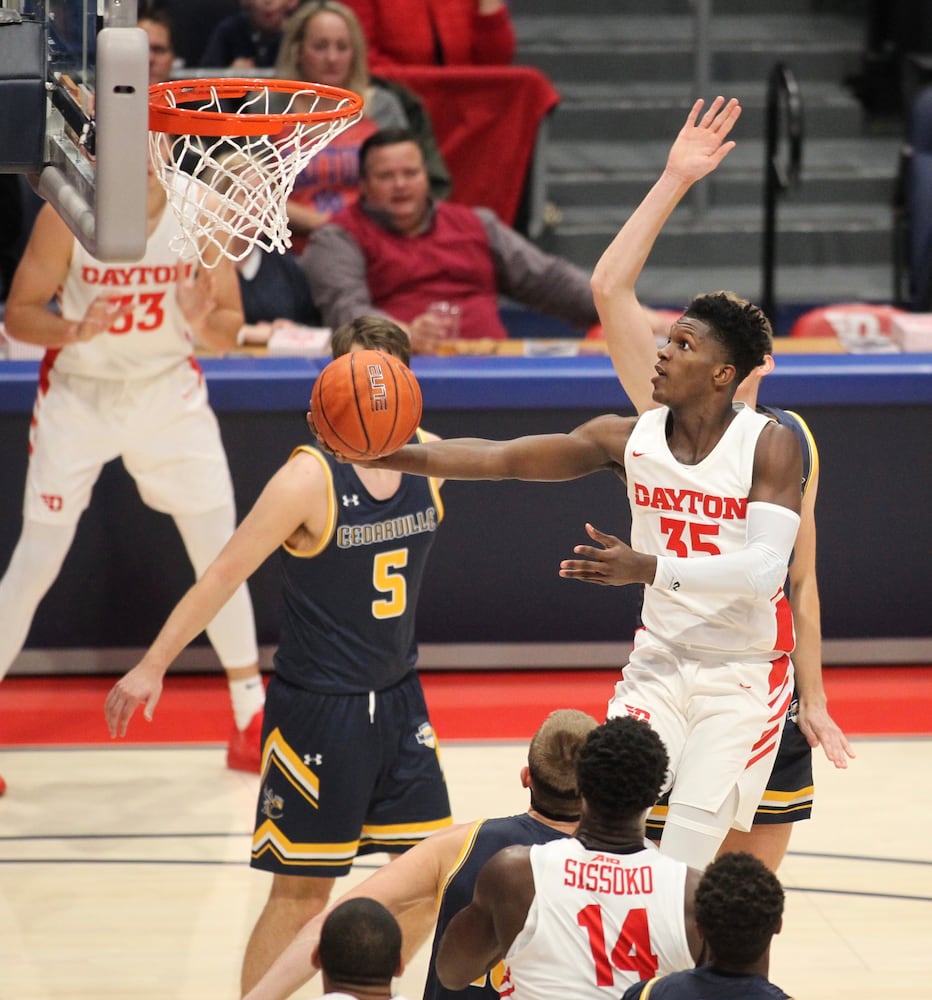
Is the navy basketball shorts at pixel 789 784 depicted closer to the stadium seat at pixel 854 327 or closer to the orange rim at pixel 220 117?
the orange rim at pixel 220 117

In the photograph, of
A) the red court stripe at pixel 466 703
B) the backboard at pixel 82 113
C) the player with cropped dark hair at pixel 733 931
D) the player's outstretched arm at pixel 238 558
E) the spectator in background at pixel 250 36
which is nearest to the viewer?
the player with cropped dark hair at pixel 733 931

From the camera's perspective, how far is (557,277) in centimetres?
714

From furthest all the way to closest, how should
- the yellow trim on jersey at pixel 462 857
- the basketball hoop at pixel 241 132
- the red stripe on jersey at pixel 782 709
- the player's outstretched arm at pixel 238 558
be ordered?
the player's outstretched arm at pixel 238 558
the basketball hoop at pixel 241 132
the red stripe on jersey at pixel 782 709
the yellow trim on jersey at pixel 462 857

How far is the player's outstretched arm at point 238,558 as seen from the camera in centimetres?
377

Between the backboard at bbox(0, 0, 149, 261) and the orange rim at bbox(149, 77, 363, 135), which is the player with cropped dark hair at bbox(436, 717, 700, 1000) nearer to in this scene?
the backboard at bbox(0, 0, 149, 261)

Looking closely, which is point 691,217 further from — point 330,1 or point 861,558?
point 861,558

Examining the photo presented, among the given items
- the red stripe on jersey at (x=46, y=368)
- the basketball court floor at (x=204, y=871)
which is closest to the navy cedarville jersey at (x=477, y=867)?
the basketball court floor at (x=204, y=871)

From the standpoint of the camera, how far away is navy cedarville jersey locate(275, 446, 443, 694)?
4.00m

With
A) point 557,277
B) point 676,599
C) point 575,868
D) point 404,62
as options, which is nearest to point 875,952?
point 676,599

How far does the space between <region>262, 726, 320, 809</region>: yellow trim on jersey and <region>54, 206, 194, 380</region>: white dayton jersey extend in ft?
5.95

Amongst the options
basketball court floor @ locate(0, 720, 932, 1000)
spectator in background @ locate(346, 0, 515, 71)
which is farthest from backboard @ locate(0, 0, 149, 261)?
spectator in background @ locate(346, 0, 515, 71)

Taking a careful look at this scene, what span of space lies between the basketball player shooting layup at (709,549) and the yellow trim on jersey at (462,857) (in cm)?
40

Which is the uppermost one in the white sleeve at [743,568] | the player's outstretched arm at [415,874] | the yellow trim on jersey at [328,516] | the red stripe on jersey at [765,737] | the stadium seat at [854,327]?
the white sleeve at [743,568]

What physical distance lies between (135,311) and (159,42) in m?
2.38
